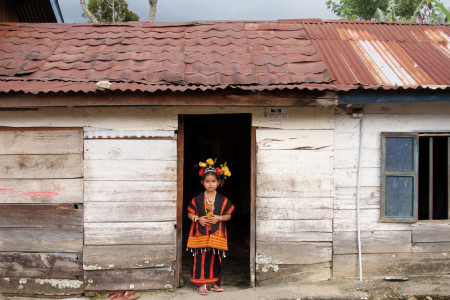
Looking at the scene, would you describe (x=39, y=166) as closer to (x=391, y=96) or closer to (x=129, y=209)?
(x=129, y=209)

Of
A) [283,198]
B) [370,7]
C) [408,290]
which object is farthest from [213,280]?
[370,7]

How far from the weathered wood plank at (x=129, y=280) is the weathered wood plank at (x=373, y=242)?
2.16 meters

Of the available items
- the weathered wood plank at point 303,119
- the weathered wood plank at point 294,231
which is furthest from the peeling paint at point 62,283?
the weathered wood plank at point 303,119

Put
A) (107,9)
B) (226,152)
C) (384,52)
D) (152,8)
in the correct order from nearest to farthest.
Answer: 1. (384,52)
2. (226,152)
3. (152,8)
4. (107,9)

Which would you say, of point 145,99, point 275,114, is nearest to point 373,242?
point 275,114

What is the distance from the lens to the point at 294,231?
4.64 meters

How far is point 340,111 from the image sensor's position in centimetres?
466

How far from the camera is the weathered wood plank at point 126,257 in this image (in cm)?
455

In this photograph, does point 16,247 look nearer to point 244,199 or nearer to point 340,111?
point 340,111

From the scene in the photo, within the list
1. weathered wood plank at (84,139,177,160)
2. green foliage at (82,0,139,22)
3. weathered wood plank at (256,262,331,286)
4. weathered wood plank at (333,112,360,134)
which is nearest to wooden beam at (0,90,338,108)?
weathered wood plank at (84,139,177,160)

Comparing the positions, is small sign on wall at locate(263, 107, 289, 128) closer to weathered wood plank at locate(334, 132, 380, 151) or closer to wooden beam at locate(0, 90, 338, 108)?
wooden beam at locate(0, 90, 338, 108)

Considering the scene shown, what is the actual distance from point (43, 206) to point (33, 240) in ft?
1.45

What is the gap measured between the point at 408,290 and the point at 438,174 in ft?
8.12

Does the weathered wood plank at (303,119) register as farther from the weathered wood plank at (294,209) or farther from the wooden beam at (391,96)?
the weathered wood plank at (294,209)
